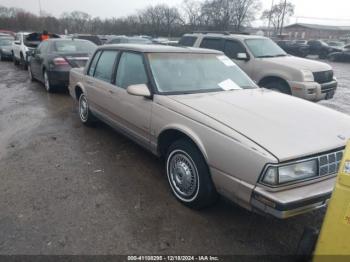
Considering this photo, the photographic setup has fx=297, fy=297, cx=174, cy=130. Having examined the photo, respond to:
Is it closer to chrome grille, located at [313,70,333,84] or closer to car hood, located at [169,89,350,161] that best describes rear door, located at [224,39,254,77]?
chrome grille, located at [313,70,333,84]

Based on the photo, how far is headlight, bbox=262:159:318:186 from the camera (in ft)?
7.71

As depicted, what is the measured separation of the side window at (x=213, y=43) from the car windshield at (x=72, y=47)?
336 centimetres

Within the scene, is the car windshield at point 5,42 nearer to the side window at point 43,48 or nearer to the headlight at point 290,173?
the side window at point 43,48

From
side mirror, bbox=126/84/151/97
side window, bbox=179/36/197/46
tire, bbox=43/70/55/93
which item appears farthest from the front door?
side window, bbox=179/36/197/46

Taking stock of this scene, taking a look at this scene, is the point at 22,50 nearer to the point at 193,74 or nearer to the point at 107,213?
the point at 193,74

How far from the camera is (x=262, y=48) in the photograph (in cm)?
814

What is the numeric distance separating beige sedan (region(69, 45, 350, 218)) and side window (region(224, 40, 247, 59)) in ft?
12.9

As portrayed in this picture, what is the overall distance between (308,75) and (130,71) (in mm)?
4743

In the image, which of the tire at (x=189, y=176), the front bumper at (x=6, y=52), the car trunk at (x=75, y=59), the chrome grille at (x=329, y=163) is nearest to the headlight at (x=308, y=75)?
the chrome grille at (x=329, y=163)

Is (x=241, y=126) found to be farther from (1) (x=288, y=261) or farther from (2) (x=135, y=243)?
(2) (x=135, y=243)

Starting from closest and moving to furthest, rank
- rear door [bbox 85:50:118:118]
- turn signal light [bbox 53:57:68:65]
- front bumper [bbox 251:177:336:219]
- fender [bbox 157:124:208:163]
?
front bumper [bbox 251:177:336:219]
fender [bbox 157:124:208:163]
rear door [bbox 85:50:118:118]
turn signal light [bbox 53:57:68:65]

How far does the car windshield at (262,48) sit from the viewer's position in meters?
7.92

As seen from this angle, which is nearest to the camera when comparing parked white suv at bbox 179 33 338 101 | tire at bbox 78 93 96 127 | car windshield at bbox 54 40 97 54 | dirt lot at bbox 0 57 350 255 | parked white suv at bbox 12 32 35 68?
dirt lot at bbox 0 57 350 255

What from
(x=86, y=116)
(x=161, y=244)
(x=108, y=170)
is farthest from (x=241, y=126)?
(x=86, y=116)
